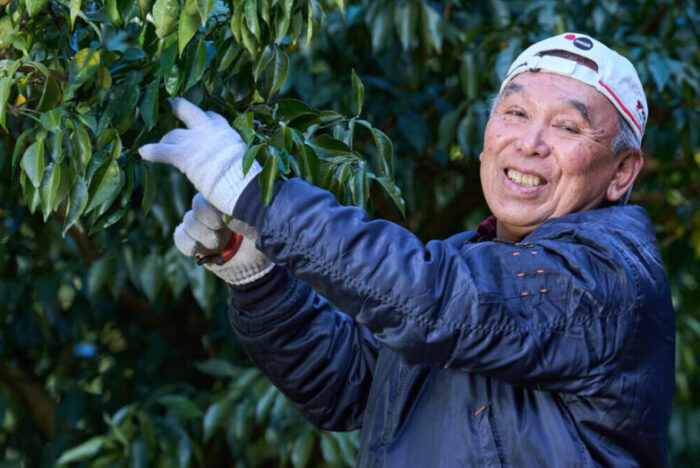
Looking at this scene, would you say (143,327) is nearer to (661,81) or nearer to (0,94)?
(661,81)

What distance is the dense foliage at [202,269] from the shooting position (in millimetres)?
3096

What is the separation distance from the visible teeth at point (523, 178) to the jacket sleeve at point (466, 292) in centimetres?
25

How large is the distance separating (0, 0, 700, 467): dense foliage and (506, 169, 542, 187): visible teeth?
201 mm

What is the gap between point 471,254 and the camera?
1598 millimetres

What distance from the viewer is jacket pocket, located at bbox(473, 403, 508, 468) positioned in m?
1.60

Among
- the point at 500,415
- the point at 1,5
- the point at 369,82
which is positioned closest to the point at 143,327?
the point at 369,82

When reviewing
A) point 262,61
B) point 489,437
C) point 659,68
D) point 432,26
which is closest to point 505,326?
point 489,437

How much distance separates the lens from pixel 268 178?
1539 mm

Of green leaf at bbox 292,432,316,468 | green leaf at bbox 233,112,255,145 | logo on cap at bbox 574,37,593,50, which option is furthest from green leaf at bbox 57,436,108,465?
logo on cap at bbox 574,37,593,50

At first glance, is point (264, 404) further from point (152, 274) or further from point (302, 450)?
point (152, 274)

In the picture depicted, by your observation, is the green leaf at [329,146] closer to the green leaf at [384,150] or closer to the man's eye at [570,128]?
the green leaf at [384,150]

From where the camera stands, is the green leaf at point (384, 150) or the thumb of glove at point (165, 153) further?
the green leaf at point (384, 150)

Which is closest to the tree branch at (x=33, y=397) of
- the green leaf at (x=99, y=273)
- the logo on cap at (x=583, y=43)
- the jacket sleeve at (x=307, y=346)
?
the green leaf at (x=99, y=273)

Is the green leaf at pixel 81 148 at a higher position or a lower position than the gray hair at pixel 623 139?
lower
